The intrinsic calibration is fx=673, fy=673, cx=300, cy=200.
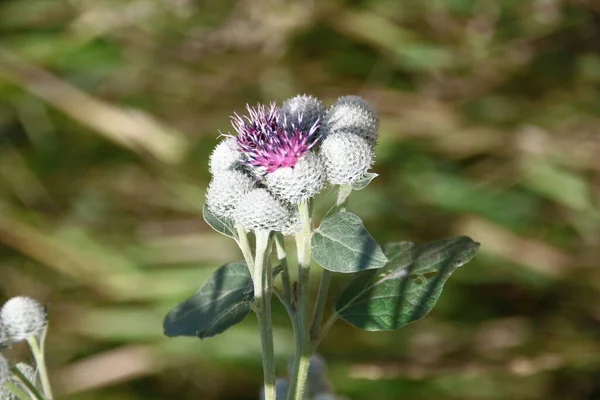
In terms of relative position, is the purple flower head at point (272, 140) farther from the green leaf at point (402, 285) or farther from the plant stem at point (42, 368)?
the plant stem at point (42, 368)

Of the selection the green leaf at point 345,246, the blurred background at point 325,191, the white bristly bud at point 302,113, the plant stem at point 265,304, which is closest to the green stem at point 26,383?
the plant stem at point 265,304

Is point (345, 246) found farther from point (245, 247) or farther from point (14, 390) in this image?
point (14, 390)

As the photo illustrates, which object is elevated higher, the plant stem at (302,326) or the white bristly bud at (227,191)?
the white bristly bud at (227,191)

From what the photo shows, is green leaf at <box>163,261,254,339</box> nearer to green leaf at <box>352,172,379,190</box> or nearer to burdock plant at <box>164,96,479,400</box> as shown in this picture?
burdock plant at <box>164,96,479,400</box>

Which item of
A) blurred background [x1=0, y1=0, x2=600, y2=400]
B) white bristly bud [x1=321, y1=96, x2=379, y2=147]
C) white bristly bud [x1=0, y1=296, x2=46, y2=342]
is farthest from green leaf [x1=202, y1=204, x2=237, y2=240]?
blurred background [x1=0, y1=0, x2=600, y2=400]

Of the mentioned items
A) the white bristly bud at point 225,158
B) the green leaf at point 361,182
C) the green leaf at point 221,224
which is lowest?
the green leaf at point 221,224

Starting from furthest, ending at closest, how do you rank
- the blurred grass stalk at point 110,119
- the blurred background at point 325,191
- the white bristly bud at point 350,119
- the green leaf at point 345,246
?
the blurred grass stalk at point 110,119 → the blurred background at point 325,191 → the white bristly bud at point 350,119 → the green leaf at point 345,246

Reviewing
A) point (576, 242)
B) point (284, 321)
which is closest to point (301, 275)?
point (284, 321)

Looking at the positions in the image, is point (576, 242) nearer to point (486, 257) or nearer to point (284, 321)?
point (486, 257)
